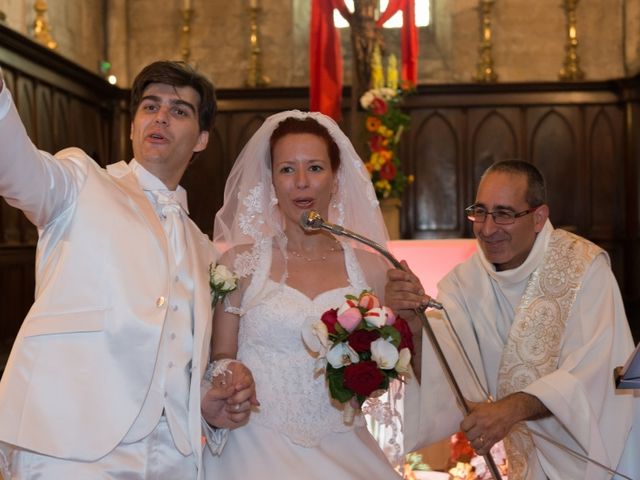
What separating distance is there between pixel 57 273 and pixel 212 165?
9.40 m

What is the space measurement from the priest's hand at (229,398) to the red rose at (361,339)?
357 mm

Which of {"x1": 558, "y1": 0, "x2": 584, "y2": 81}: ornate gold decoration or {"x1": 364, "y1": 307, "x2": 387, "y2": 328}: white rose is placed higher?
{"x1": 558, "y1": 0, "x2": 584, "y2": 81}: ornate gold decoration

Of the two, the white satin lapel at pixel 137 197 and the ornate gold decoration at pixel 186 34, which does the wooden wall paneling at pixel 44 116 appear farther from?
the white satin lapel at pixel 137 197

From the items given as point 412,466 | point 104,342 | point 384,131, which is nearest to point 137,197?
point 104,342

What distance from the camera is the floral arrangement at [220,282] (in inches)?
111

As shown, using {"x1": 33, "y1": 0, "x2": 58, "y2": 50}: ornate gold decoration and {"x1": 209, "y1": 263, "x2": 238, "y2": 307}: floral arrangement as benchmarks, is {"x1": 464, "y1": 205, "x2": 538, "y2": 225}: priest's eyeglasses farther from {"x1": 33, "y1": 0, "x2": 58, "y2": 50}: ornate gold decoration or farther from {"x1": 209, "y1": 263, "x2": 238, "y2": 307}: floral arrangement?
{"x1": 33, "y1": 0, "x2": 58, "y2": 50}: ornate gold decoration

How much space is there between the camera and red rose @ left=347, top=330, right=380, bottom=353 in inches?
106

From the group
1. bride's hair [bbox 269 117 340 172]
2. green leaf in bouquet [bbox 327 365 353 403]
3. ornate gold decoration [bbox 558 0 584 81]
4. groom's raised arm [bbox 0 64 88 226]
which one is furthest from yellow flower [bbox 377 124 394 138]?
ornate gold decoration [bbox 558 0 584 81]

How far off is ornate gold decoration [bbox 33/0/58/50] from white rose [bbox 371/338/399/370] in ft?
26.3

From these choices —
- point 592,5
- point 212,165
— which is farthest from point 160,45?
point 592,5

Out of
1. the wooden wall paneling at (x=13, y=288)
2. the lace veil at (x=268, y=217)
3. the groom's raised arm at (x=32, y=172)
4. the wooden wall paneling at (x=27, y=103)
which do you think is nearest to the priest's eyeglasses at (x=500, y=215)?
the lace veil at (x=268, y=217)

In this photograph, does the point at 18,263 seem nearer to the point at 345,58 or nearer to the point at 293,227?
the point at 345,58

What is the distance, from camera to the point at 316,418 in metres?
3.06

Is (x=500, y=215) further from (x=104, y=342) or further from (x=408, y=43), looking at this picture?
(x=408, y=43)
